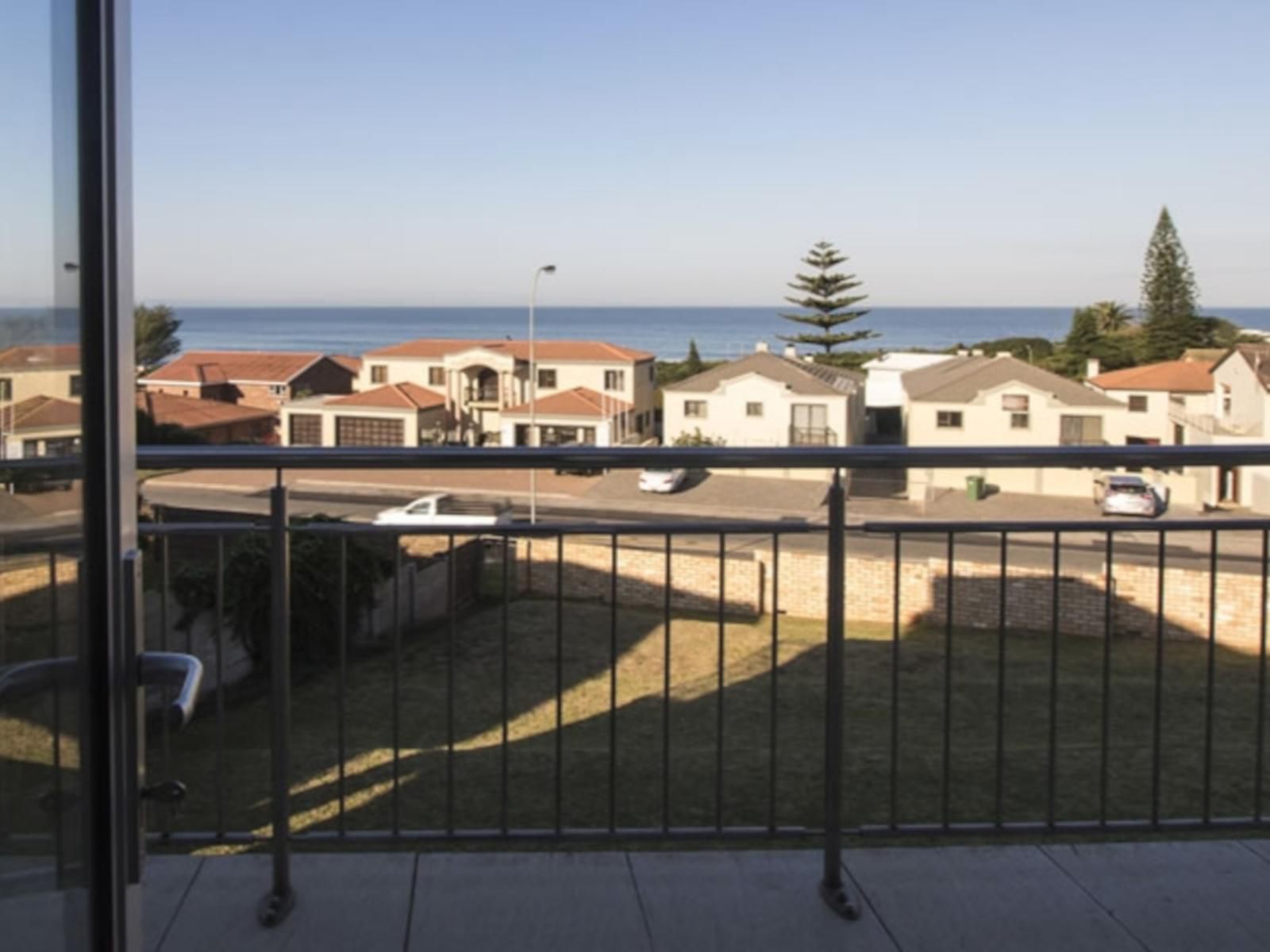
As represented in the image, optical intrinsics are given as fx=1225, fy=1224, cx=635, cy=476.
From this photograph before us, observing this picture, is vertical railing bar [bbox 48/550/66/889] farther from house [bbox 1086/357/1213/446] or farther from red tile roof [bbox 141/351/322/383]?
house [bbox 1086/357/1213/446]

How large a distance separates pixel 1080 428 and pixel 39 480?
3206 cm

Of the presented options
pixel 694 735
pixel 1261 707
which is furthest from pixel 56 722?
pixel 694 735

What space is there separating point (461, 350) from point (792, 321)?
1619 centimetres

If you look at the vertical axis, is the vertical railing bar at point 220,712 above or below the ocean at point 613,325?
below

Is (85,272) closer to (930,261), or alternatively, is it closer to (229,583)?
(229,583)

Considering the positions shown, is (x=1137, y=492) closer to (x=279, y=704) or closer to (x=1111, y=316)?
(x=279, y=704)

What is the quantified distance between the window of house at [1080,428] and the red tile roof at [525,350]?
11.5 m

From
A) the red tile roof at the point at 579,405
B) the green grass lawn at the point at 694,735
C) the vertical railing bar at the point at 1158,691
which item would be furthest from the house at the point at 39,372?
the red tile roof at the point at 579,405

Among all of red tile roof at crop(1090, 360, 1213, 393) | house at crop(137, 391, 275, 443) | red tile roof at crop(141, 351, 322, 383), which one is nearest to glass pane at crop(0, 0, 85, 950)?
house at crop(137, 391, 275, 443)

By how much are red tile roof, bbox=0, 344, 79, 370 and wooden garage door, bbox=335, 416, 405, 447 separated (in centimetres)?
2750

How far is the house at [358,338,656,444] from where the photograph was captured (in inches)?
1282

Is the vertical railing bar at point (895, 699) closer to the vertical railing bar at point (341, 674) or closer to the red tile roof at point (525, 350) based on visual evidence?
the vertical railing bar at point (341, 674)

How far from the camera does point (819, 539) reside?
3555mm

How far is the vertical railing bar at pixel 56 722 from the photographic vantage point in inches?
36.9
